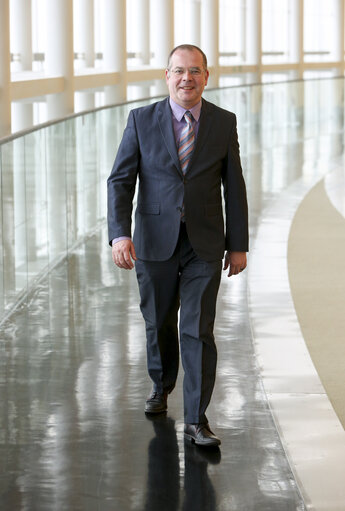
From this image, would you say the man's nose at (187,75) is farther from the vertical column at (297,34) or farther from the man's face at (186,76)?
the vertical column at (297,34)

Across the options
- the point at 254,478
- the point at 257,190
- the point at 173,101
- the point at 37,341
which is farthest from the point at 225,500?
the point at 257,190

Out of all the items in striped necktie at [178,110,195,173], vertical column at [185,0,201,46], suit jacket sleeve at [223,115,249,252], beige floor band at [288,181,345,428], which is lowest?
beige floor band at [288,181,345,428]

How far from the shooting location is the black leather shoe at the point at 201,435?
445 centimetres

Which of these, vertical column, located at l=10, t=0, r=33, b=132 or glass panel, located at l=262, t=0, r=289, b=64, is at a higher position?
glass panel, located at l=262, t=0, r=289, b=64

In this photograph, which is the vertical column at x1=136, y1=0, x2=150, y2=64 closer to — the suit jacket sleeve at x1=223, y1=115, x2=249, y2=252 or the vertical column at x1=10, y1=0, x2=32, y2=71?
the vertical column at x1=10, y1=0, x2=32, y2=71

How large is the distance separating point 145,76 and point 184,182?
12801mm

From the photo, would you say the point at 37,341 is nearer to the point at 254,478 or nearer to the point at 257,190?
the point at 254,478

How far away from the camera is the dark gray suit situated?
14.7 feet

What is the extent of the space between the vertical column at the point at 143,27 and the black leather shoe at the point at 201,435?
46.7ft

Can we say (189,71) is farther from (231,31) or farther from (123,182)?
(231,31)

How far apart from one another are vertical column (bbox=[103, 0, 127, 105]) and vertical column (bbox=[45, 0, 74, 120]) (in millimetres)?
2581

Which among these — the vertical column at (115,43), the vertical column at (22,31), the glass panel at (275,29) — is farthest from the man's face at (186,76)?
the glass panel at (275,29)

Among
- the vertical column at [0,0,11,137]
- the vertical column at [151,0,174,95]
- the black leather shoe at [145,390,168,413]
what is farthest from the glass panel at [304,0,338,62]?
the black leather shoe at [145,390,168,413]

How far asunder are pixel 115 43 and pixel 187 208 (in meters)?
10.6
